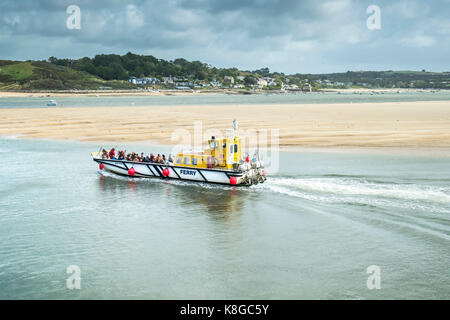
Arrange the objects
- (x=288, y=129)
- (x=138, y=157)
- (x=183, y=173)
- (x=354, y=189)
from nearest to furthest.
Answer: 1. (x=354, y=189)
2. (x=183, y=173)
3. (x=138, y=157)
4. (x=288, y=129)

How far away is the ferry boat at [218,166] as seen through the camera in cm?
2640

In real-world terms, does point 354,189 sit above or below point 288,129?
below

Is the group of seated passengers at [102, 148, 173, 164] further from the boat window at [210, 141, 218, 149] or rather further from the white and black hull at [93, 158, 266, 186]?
the boat window at [210, 141, 218, 149]

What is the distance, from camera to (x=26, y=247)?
16.9 meters

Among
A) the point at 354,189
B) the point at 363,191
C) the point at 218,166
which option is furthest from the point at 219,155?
the point at 363,191

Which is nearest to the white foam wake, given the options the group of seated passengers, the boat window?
the boat window

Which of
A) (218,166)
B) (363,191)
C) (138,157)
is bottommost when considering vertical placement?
(363,191)

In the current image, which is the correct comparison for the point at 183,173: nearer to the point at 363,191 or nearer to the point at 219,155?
the point at 219,155

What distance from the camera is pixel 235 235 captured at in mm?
18188

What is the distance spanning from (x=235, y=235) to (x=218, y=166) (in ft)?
31.1

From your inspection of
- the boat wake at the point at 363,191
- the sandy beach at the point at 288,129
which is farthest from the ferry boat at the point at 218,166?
the sandy beach at the point at 288,129

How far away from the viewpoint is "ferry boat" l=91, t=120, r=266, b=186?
2640 centimetres

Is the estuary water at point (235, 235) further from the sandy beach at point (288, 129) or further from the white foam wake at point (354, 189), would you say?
the sandy beach at point (288, 129)
